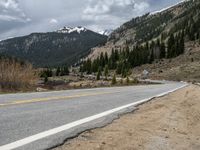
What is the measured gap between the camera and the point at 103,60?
186 m

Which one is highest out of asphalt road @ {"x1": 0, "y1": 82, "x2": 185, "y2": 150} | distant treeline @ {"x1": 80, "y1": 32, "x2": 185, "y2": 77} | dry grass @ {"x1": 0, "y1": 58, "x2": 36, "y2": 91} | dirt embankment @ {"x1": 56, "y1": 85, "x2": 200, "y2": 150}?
distant treeline @ {"x1": 80, "y1": 32, "x2": 185, "y2": 77}

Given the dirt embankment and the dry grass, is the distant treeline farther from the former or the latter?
the dirt embankment

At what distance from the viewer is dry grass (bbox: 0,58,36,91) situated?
83.6 ft

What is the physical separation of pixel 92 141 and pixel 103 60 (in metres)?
179

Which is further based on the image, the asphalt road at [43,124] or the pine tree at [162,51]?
the pine tree at [162,51]

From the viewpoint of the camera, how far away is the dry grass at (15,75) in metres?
25.5

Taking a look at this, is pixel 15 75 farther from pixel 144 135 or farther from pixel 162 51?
pixel 162 51

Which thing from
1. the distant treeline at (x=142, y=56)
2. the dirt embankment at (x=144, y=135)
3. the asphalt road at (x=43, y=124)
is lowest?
the dirt embankment at (x=144, y=135)

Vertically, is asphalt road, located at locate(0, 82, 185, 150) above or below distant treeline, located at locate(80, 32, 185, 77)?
below

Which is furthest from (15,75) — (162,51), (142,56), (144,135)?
(162,51)

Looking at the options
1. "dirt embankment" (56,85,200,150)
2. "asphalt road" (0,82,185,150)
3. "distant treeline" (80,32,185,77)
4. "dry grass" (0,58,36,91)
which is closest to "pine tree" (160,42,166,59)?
"distant treeline" (80,32,185,77)

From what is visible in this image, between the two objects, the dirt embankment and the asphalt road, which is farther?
the dirt embankment

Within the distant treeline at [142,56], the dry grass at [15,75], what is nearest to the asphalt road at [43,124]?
the dry grass at [15,75]

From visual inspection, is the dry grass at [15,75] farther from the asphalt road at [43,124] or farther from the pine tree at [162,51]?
the pine tree at [162,51]
